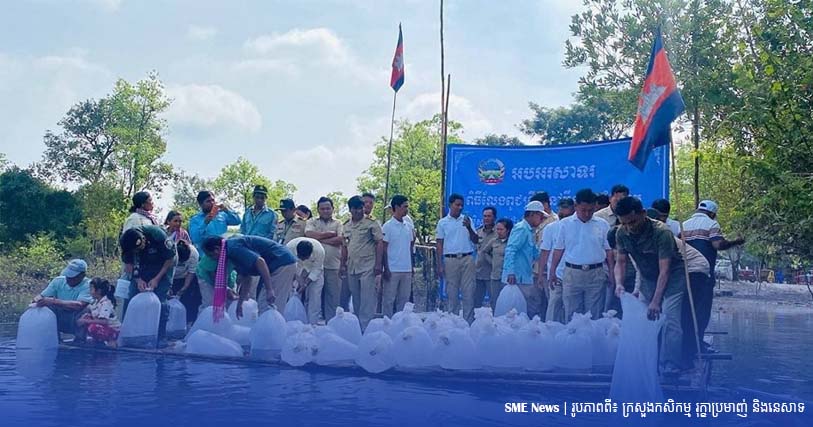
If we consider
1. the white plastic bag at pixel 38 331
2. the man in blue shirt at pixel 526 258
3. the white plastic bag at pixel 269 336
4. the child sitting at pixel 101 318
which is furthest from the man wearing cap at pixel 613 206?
the white plastic bag at pixel 38 331

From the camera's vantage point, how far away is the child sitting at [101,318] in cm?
788

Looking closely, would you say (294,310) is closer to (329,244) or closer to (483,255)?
(329,244)

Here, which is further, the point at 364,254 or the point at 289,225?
the point at 289,225

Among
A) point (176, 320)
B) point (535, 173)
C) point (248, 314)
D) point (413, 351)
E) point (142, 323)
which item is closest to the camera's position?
point (413, 351)

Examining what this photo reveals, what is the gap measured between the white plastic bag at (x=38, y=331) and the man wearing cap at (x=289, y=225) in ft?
9.49

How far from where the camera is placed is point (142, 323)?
302 inches

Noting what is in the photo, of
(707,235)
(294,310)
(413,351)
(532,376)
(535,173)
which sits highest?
(535,173)

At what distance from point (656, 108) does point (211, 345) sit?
436cm

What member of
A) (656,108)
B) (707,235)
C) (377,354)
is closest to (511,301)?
(707,235)

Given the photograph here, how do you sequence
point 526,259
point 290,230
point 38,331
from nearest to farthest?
point 38,331
point 526,259
point 290,230

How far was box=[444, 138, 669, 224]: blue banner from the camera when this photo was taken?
9.58m

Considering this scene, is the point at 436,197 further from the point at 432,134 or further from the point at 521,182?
the point at 521,182

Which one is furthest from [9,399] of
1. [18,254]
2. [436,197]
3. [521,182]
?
[436,197]

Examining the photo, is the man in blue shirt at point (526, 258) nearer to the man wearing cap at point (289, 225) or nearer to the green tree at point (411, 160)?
the man wearing cap at point (289, 225)
